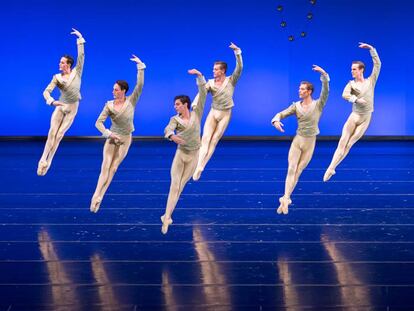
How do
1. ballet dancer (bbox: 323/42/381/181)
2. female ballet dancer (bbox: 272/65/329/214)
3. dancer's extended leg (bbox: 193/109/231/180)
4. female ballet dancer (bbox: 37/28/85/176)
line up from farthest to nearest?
dancer's extended leg (bbox: 193/109/231/180)
ballet dancer (bbox: 323/42/381/181)
female ballet dancer (bbox: 37/28/85/176)
female ballet dancer (bbox: 272/65/329/214)

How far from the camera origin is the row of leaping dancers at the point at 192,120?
32.2ft

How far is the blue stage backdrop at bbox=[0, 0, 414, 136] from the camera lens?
18031mm

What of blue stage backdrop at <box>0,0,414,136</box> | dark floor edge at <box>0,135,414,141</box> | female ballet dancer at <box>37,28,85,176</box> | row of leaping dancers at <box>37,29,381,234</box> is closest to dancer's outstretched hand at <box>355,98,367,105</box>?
row of leaping dancers at <box>37,29,381,234</box>

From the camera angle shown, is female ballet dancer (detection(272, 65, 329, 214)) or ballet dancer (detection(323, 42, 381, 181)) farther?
ballet dancer (detection(323, 42, 381, 181))

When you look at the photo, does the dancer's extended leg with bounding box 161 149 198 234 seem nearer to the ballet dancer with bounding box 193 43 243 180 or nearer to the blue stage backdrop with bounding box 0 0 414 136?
the ballet dancer with bounding box 193 43 243 180

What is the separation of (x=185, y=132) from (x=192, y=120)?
0.48 ft

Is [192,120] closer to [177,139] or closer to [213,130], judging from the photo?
[177,139]

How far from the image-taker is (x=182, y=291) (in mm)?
8773

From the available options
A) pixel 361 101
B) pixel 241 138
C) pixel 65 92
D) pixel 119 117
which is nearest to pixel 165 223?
pixel 119 117

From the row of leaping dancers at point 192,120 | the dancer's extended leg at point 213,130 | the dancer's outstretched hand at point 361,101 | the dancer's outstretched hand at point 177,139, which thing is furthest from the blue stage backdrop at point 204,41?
the dancer's outstretched hand at point 177,139

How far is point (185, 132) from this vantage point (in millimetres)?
9734

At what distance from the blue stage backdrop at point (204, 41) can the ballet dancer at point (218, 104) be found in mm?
6164

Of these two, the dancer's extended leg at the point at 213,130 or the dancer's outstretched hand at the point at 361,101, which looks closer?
the dancer's outstretched hand at the point at 361,101

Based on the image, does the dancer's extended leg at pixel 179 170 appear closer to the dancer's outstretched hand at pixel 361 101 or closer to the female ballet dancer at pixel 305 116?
the female ballet dancer at pixel 305 116
